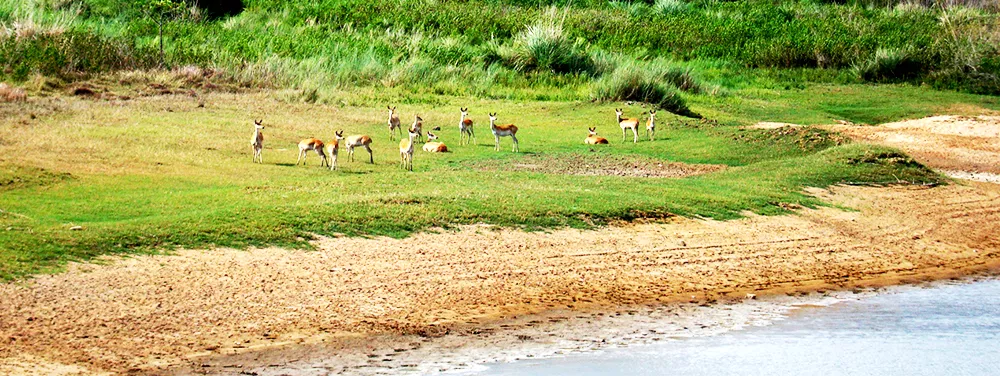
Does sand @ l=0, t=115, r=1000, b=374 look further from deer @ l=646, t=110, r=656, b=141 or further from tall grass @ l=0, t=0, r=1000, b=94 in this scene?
tall grass @ l=0, t=0, r=1000, b=94

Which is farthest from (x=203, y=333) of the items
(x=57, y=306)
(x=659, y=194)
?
(x=659, y=194)

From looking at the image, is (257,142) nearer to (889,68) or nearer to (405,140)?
(405,140)

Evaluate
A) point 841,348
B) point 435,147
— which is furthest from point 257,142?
point 841,348

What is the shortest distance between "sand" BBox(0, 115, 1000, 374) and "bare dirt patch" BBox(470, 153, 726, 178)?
3.81m

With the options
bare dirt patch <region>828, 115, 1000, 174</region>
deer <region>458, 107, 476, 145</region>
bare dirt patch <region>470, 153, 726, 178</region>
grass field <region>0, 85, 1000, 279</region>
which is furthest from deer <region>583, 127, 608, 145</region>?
bare dirt patch <region>828, 115, 1000, 174</region>

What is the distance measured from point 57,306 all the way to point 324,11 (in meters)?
29.6

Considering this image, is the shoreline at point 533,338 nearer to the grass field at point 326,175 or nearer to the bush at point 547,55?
the grass field at point 326,175

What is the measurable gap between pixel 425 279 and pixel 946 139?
1519 centimetres

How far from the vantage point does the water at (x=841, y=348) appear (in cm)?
902

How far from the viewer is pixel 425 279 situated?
416 inches

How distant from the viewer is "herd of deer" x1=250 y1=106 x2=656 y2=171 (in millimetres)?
16125

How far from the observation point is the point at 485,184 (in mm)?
14750

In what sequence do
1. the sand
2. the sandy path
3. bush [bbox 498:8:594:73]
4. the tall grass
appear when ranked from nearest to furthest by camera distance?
the sand, the sandy path, the tall grass, bush [bbox 498:8:594:73]

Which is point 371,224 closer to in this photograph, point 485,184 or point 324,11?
point 485,184
